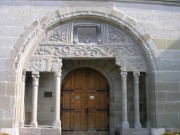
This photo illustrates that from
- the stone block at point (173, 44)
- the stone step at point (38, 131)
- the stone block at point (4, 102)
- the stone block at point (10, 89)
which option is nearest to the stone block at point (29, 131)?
the stone step at point (38, 131)

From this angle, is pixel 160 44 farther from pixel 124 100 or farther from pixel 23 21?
pixel 23 21

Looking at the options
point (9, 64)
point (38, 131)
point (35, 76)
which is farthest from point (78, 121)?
point (9, 64)

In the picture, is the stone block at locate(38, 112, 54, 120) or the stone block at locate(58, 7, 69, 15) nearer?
the stone block at locate(58, 7, 69, 15)

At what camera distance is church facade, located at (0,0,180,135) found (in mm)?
7664

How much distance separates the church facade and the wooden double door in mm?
43

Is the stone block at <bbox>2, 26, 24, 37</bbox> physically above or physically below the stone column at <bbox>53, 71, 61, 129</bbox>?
above

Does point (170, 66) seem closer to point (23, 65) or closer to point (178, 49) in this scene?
point (178, 49)

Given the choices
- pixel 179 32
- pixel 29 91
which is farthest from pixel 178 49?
pixel 29 91

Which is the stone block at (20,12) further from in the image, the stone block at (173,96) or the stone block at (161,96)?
the stone block at (173,96)

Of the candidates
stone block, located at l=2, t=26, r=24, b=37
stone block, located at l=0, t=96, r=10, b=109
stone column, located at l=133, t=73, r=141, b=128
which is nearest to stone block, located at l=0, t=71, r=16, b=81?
stone block, located at l=0, t=96, r=10, b=109

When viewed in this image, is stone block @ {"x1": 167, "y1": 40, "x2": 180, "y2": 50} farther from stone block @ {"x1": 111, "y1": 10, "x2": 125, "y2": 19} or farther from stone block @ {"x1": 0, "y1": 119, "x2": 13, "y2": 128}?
stone block @ {"x1": 0, "y1": 119, "x2": 13, "y2": 128}

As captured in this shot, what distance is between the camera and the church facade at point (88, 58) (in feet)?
25.1

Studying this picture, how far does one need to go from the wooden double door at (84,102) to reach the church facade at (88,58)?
43 mm

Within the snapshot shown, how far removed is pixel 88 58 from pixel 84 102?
155cm
